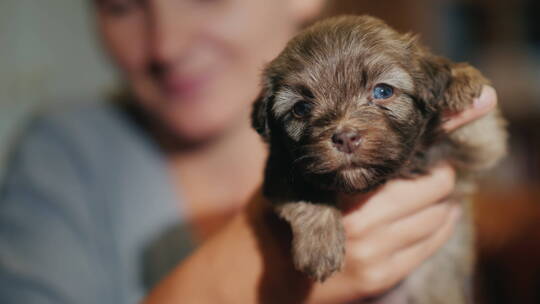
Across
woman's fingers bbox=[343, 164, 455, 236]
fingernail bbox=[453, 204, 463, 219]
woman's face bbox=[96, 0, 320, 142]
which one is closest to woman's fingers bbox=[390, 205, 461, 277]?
fingernail bbox=[453, 204, 463, 219]

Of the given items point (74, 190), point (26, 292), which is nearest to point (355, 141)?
point (26, 292)

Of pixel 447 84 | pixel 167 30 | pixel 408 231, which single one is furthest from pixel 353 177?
pixel 167 30

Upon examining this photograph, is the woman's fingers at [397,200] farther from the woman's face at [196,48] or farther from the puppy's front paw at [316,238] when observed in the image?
the woman's face at [196,48]

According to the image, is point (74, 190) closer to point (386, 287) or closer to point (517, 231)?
point (386, 287)

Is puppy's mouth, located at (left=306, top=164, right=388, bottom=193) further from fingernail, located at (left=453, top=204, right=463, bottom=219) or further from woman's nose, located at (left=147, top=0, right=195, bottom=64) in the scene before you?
woman's nose, located at (left=147, top=0, right=195, bottom=64)

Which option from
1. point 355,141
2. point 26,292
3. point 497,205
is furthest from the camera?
point 497,205

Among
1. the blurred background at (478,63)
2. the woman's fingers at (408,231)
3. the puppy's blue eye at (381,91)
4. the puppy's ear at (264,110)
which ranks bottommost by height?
the blurred background at (478,63)

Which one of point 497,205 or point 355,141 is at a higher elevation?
point 355,141

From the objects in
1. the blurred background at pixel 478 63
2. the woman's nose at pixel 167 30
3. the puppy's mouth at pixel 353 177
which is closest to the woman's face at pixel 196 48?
the woman's nose at pixel 167 30
